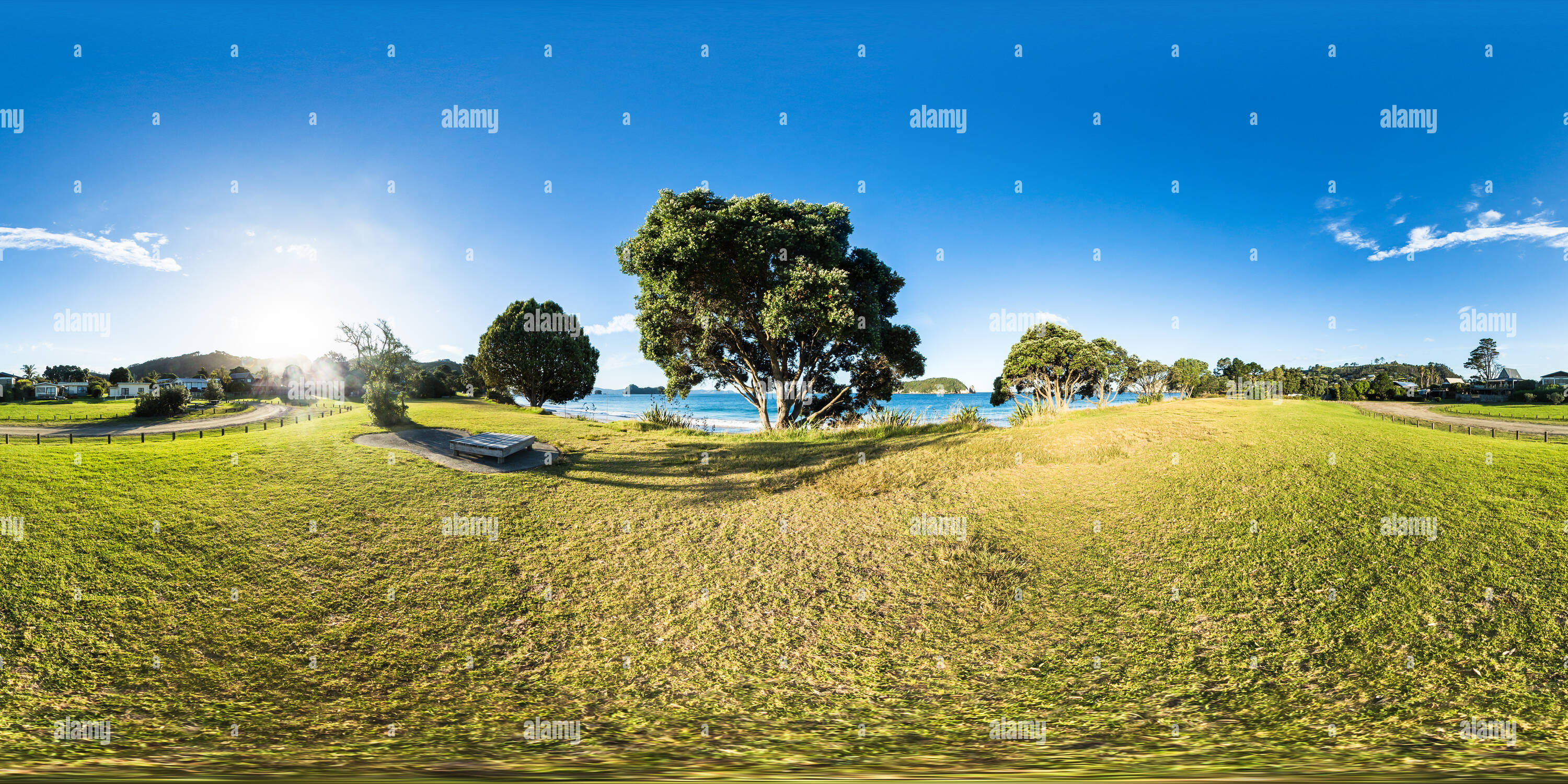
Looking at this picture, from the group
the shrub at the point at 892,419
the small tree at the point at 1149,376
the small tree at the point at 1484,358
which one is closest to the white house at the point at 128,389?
the shrub at the point at 892,419

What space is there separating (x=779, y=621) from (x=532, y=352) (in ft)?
116

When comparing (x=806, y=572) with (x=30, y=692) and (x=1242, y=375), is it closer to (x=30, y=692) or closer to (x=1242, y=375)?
(x=30, y=692)

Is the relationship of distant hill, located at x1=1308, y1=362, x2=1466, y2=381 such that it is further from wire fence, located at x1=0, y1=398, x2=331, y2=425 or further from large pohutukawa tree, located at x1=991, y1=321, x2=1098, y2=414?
wire fence, located at x1=0, y1=398, x2=331, y2=425

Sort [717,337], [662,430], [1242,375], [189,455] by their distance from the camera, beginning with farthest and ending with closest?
1. [1242,375]
2. [717,337]
3. [662,430]
4. [189,455]

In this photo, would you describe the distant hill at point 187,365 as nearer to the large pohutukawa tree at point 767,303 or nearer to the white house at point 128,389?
the white house at point 128,389

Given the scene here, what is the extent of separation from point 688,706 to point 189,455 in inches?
434

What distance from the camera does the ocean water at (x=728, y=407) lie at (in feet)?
73.0

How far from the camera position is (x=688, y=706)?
12.1 ft

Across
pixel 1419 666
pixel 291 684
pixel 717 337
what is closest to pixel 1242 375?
pixel 717 337

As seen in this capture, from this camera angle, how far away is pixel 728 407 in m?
97.4

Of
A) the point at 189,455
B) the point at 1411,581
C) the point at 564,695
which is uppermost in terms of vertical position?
the point at 189,455

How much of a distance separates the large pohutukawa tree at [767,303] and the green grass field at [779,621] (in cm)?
760

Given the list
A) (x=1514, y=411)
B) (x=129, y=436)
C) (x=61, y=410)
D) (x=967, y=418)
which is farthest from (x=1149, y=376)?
(x=61, y=410)

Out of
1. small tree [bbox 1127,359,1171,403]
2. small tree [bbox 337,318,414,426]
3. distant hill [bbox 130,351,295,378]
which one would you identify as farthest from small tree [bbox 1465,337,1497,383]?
distant hill [bbox 130,351,295,378]
